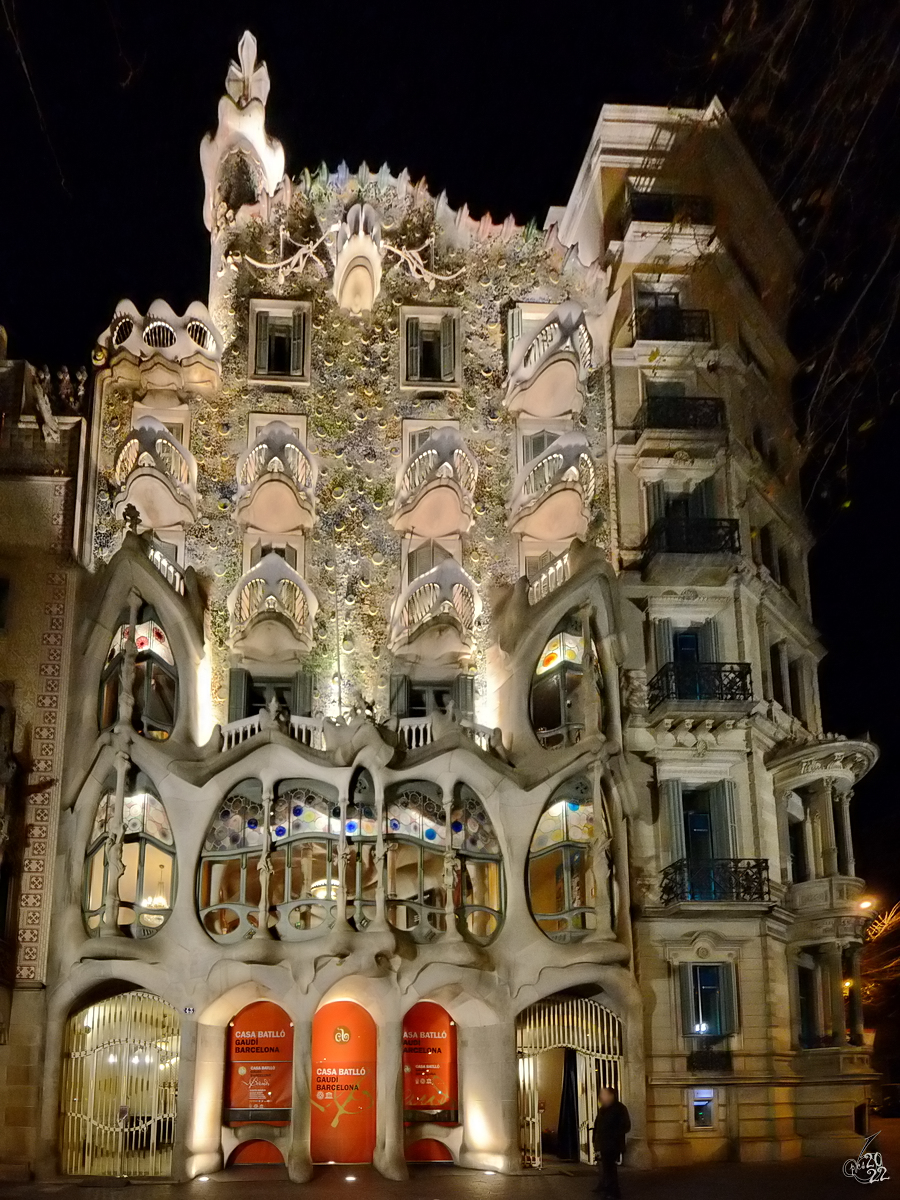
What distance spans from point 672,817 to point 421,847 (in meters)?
5.83

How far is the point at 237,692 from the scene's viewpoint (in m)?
30.2

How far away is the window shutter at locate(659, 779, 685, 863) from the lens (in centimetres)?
2914

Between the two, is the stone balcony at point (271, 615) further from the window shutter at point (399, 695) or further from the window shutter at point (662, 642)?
the window shutter at point (662, 642)

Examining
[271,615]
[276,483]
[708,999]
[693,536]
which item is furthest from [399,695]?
[708,999]

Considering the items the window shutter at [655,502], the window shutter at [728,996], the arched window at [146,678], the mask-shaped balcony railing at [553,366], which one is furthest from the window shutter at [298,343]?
the window shutter at [728,996]

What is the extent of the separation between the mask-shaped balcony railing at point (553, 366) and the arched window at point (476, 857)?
33.9ft

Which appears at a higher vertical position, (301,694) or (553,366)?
(553,366)

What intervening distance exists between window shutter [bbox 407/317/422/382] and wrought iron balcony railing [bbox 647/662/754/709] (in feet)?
32.8

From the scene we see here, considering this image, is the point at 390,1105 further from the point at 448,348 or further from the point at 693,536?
the point at 448,348

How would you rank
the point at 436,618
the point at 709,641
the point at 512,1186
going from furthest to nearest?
the point at 709,641
the point at 436,618
the point at 512,1186

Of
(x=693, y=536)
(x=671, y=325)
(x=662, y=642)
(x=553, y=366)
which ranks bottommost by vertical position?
(x=662, y=642)

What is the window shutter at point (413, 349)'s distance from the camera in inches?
1328

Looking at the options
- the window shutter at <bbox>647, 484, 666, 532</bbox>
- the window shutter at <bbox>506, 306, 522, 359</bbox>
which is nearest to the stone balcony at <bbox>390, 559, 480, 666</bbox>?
the window shutter at <bbox>647, 484, 666, 532</bbox>

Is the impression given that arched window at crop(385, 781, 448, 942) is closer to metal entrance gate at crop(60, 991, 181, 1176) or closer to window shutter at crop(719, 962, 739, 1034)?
metal entrance gate at crop(60, 991, 181, 1176)
